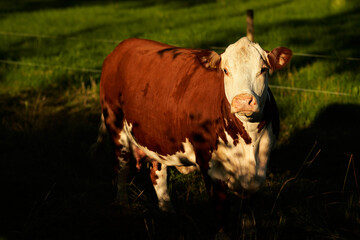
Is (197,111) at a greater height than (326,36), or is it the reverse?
(197,111)

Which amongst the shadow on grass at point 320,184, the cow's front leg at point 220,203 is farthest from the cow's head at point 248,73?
the shadow on grass at point 320,184

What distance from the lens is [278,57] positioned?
2992 millimetres

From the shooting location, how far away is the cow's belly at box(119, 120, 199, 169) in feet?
11.4

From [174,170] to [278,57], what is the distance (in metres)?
1.90

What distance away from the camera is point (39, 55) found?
8914 mm

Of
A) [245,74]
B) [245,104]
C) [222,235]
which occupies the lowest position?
[222,235]

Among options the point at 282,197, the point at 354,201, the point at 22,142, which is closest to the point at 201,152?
the point at 282,197

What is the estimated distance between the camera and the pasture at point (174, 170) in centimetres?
355

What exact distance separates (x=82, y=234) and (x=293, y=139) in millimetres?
2635

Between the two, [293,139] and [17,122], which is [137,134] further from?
[17,122]

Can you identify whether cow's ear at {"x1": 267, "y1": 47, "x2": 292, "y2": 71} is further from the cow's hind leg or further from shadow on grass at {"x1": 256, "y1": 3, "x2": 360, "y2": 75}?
shadow on grass at {"x1": 256, "y1": 3, "x2": 360, "y2": 75}

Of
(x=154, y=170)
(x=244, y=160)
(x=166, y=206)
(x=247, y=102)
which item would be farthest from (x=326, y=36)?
(x=247, y=102)

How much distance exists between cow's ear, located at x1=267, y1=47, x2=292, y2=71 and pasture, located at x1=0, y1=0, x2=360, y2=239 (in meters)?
0.84

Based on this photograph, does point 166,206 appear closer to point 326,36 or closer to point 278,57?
point 278,57
